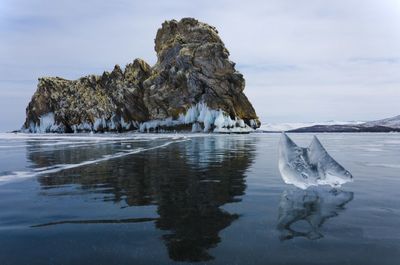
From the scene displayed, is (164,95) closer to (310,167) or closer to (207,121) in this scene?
(207,121)

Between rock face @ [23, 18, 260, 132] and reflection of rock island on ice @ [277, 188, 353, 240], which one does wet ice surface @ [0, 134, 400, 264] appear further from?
rock face @ [23, 18, 260, 132]

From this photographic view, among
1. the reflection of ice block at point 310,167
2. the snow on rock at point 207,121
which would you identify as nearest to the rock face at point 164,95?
the snow on rock at point 207,121

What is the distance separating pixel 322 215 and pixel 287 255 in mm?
3047

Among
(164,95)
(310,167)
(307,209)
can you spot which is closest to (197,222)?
(307,209)

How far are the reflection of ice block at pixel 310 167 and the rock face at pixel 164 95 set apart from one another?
3751 inches

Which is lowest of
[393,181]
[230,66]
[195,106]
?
[393,181]

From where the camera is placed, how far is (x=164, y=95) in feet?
413

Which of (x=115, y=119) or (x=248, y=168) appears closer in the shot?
(x=248, y=168)

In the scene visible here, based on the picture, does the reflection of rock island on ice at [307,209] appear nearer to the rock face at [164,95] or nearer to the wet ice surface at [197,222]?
the wet ice surface at [197,222]

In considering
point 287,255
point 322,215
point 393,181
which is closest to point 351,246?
point 287,255

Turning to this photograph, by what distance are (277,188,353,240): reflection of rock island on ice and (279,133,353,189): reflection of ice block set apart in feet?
1.40

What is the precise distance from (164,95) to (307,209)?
389ft

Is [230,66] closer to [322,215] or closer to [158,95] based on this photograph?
[158,95]

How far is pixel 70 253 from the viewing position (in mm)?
6168
